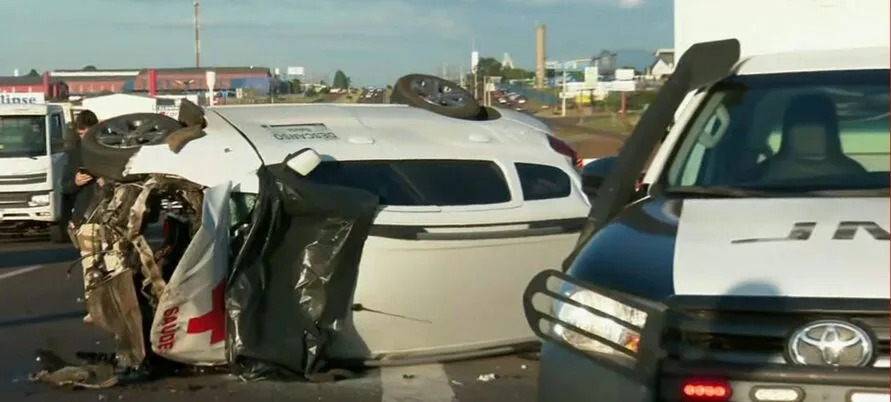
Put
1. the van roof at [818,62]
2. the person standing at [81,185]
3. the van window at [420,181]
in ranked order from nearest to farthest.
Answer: the van roof at [818,62] → the van window at [420,181] → the person standing at [81,185]

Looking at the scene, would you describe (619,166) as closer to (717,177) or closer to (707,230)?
(717,177)

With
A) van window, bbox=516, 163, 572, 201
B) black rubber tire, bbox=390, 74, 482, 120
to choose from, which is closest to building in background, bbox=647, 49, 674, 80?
black rubber tire, bbox=390, 74, 482, 120

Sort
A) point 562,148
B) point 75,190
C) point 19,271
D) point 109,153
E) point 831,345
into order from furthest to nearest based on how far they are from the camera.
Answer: point 75,190, point 19,271, point 562,148, point 109,153, point 831,345

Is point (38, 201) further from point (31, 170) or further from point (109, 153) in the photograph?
point (109, 153)

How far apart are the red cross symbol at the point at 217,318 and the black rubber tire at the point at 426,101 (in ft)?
6.82

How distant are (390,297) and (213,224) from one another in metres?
1.08

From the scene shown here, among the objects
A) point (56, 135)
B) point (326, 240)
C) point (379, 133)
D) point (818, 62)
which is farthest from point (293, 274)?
point (56, 135)

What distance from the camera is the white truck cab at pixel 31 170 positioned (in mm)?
17984

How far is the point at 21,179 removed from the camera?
18125 mm

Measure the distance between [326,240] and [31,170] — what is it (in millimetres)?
12516

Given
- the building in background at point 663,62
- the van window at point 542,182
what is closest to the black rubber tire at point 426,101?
the van window at point 542,182

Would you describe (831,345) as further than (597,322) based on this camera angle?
No

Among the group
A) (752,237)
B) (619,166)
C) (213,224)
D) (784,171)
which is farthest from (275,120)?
(752,237)

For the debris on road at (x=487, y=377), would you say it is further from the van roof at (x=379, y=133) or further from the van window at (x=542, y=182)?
the van roof at (x=379, y=133)
